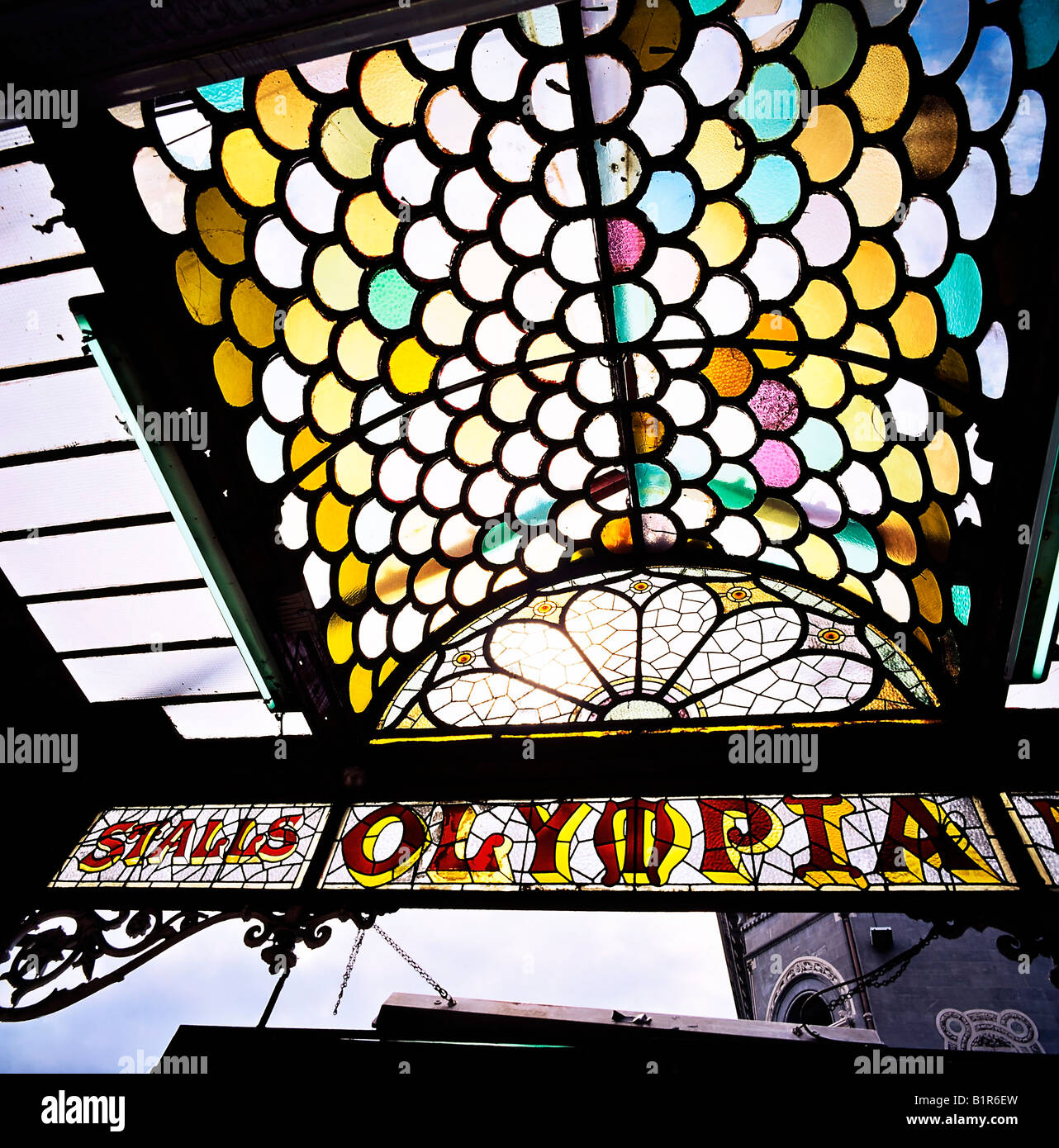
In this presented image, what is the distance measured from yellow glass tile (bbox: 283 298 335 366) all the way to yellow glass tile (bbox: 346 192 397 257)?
1.55ft

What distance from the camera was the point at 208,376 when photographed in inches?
178

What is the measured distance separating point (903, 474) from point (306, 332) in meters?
3.92

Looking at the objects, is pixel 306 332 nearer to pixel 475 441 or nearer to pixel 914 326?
pixel 475 441

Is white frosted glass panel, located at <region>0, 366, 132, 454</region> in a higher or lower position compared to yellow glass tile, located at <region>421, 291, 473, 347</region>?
lower

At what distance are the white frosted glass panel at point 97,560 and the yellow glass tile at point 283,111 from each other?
7.57ft

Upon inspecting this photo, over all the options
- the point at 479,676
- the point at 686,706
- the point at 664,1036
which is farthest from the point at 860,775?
the point at 479,676

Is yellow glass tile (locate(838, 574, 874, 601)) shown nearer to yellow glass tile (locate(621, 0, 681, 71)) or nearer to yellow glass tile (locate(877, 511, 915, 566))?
yellow glass tile (locate(877, 511, 915, 566))

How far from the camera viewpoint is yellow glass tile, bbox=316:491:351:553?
215 inches

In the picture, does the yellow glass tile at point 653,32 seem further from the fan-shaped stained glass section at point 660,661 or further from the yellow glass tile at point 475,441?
the fan-shaped stained glass section at point 660,661

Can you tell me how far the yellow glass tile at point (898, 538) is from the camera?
5.54m

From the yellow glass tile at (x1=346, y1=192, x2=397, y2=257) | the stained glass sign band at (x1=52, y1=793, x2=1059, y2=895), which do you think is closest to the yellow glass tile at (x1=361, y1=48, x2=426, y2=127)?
the yellow glass tile at (x1=346, y1=192, x2=397, y2=257)

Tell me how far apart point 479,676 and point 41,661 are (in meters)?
3.02
